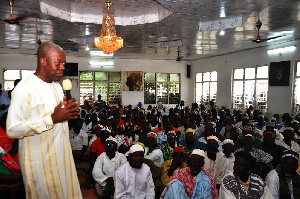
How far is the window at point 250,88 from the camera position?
33.6ft

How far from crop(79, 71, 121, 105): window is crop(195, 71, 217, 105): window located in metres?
4.95

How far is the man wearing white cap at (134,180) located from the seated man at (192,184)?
1.41 feet

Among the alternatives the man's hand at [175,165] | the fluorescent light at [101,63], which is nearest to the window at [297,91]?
the man's hand at [175,165]

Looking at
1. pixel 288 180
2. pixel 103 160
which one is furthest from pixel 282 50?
pixel 103 160

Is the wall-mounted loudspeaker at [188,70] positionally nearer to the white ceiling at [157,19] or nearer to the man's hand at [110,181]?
the white ceiling at [157,19]

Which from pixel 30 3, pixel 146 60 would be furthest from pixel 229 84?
pixel 30 3

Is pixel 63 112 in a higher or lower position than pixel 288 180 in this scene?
higher

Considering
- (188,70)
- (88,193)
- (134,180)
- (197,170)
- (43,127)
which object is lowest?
(88,193)

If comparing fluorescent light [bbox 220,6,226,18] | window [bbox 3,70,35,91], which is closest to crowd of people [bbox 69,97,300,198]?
fluorescent light [bbox 220,6,226,18]

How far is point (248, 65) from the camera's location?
10.8 m

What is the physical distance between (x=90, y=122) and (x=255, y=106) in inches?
285

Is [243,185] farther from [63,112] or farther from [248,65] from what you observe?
[248,65]

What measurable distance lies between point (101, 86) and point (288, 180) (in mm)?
12559

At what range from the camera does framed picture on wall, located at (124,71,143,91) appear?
14.5 meters
